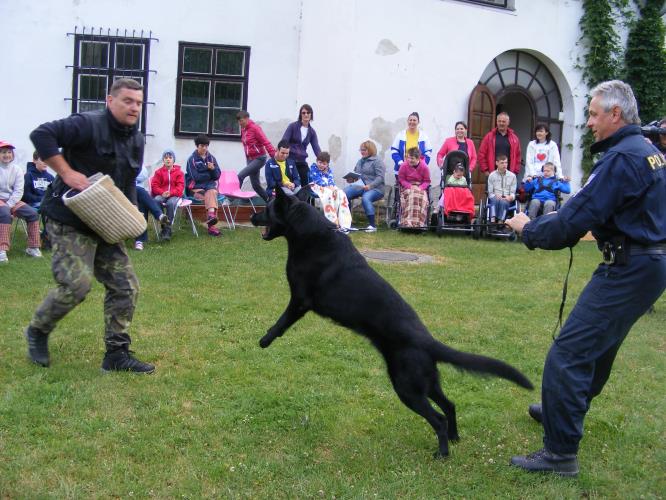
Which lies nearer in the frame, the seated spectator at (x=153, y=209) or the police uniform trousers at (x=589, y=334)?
the police uniform trousers at (x=589, y=334)

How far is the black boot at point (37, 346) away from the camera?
4.75 metres

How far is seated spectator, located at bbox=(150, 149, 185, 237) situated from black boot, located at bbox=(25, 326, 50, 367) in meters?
5.57

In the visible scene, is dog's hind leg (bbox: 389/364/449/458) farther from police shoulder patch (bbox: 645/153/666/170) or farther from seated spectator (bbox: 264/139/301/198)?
seated spectator (bbox: 264/139/301/198)

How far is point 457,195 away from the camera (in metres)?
11.4

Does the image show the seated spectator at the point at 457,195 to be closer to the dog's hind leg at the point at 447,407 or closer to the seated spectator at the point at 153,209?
the seated spectator at the point at 153,209

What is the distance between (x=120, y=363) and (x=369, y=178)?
7.74 meters

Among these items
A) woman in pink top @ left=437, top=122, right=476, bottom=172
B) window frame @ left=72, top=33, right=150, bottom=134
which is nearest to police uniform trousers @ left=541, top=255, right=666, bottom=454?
woman in pink top @ left=437, top=122, right=476, bottom=172

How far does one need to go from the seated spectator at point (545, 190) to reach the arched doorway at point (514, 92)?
7.16ft

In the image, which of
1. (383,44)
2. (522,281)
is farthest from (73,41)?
(522,281)

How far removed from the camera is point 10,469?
3381 millimetres

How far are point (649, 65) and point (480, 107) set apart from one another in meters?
3.95

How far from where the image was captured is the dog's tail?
3.48 metres

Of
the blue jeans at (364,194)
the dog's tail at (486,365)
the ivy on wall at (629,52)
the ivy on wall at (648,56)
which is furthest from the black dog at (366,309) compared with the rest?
the ivy on wall at (648,56)

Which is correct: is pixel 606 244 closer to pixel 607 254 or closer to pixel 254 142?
pixel 607 254
